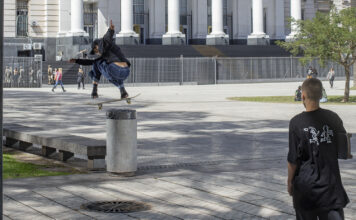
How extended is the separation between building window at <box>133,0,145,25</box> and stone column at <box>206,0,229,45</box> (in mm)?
7383

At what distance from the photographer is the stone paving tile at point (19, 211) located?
8812 millimetres

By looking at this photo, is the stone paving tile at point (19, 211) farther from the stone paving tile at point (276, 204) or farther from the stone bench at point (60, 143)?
the stone bench at point (60, 143)

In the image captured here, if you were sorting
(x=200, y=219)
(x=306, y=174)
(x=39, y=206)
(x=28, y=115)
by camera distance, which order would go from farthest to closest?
(x=28, y=115)
(x=39, y=206)
(x=200, y=219)
(x=306, y=174)

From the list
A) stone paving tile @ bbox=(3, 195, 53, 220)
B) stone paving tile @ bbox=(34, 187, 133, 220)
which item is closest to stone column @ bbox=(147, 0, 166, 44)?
stone paving tile @ bbox=(34, 187, 133, 220)

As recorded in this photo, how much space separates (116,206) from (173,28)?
60.8 m

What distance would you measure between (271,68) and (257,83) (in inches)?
103

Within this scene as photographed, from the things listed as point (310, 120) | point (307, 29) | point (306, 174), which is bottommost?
point (306, 174)

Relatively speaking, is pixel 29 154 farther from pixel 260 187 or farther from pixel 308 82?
pixel 308 82

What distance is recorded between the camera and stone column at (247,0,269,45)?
74.4 metres

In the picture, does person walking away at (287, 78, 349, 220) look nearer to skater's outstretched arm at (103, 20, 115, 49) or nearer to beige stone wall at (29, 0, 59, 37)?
skater's outstretched arm at (103, 20, 115, 49)

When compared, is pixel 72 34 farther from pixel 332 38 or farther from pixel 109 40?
pixel 109 40

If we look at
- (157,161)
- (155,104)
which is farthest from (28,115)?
(157,161)

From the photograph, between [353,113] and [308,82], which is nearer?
[308,82]

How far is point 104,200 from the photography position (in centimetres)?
1010
